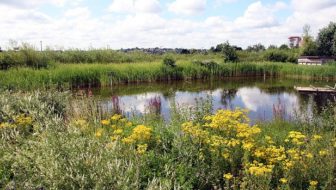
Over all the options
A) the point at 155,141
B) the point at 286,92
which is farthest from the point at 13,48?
the point at 155,141

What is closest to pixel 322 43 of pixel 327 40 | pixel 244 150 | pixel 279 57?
pixel 327 40

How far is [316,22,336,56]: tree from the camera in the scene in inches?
1486

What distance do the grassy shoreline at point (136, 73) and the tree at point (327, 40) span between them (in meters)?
8.64

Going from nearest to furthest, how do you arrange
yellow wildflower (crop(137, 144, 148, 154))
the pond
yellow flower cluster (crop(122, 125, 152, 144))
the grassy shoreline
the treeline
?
yellow wildflower (crop(137, 144, 148, 154)), yellow flower cluster (crop(122, 125, 152, 144)), the pond, the grassy shoreline, the treeline

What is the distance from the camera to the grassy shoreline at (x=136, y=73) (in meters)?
19.6

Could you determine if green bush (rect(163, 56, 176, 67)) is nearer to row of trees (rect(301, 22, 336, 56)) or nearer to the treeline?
the treeline

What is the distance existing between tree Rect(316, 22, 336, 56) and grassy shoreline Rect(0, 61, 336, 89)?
8636mm

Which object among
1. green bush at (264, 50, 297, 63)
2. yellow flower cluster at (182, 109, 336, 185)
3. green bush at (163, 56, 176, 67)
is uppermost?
green bush at (264, 50, 297, 63)

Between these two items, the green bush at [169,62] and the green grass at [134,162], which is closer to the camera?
the green grass at [134,162]

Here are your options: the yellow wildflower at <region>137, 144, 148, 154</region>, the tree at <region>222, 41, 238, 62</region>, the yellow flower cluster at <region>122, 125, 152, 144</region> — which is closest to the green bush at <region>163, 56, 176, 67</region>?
the tree at <region>222, 41, 238, 62</region>

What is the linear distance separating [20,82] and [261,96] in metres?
13.8

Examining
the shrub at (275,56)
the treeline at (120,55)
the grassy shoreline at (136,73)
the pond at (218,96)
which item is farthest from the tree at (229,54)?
the pond at (218,96)

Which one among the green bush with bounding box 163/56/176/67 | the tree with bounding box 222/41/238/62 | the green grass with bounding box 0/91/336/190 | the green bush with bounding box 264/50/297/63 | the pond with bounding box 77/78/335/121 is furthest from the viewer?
the green bush with bounding box 264/50/297/63

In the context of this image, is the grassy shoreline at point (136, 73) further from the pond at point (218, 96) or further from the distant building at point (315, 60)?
the distant building at point (315, 60)
